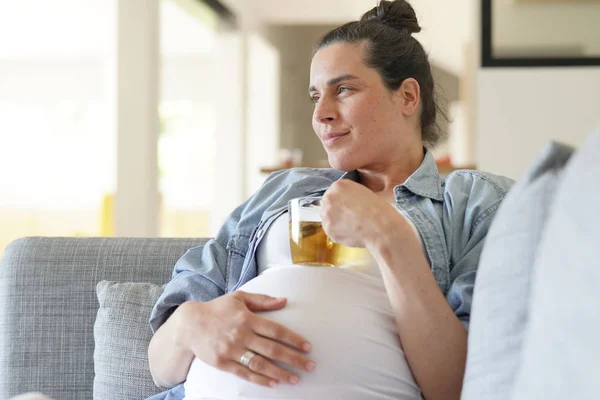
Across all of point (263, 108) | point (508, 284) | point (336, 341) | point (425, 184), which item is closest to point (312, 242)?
point (336, 341)

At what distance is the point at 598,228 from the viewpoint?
76cm

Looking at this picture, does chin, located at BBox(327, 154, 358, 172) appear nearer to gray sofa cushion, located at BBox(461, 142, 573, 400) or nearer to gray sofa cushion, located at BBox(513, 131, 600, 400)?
gray sofa cushion, located at BBox(461, 142, 573, 400)

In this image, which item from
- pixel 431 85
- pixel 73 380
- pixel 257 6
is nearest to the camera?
pixel 73 380

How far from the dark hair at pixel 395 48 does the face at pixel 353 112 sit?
0.08 ft

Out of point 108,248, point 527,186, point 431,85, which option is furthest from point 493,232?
point 108,248

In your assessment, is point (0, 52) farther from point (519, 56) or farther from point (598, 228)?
point (598, 228)

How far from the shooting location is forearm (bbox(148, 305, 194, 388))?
139cm

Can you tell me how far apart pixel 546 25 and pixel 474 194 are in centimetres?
377

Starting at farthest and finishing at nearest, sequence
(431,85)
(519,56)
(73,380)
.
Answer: (519,56)
(431,85)
(73,380)

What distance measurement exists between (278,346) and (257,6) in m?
7.15

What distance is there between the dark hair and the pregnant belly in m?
0.55

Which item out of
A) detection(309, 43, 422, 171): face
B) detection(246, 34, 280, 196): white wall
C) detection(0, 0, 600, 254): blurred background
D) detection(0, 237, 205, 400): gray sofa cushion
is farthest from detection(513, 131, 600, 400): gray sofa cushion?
detection(246, 34, 280, 196): white wall

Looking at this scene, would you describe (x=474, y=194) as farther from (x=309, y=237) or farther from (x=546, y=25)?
A: (x=546, y=25)

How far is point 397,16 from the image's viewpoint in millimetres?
1833
